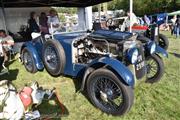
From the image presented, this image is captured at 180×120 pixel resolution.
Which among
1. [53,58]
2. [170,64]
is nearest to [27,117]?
[53,58]

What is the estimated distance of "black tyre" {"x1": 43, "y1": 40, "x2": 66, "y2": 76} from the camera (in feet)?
15.2

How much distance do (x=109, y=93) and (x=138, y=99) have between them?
2.60 feet

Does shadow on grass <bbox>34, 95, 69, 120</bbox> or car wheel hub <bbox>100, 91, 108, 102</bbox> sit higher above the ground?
car wheel hub <bbox>100, 91, 108, 102</bbox>

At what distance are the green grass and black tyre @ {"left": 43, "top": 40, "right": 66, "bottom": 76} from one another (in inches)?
14.5

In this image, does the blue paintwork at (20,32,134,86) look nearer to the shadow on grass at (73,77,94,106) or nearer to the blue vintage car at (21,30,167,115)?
the blue vintage car at (21,30,167,115)

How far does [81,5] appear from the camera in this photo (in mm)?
11359

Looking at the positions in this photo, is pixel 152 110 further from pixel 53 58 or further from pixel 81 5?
pixel 81 5

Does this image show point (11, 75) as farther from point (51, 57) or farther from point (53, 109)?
point (53, 109)

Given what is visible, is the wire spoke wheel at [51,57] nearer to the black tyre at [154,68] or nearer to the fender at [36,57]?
the fender at [36,57]

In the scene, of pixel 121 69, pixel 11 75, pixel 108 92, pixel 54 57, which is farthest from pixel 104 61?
pixel 11 75

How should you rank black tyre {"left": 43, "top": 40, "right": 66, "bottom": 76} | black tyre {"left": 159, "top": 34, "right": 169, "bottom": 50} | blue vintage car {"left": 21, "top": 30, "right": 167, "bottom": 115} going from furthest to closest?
black tyre {"left": 159, "top": 34, "right": 169, "bottom": 50}, black tyre {"left": 43, "top": 40, "right": 66, "bottom": 76}, blue vintage car {"left": 21, "top": 30, "right": 167, "bottom": 115}

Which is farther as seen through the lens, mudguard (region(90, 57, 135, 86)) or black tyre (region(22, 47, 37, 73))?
black tyre (region(22, 47, 37, 73))

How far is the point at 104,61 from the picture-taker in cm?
379

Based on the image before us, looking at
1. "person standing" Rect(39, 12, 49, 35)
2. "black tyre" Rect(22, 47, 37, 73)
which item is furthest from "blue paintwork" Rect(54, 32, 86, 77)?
"person standing" Rect(39, 12, 49, 35)
